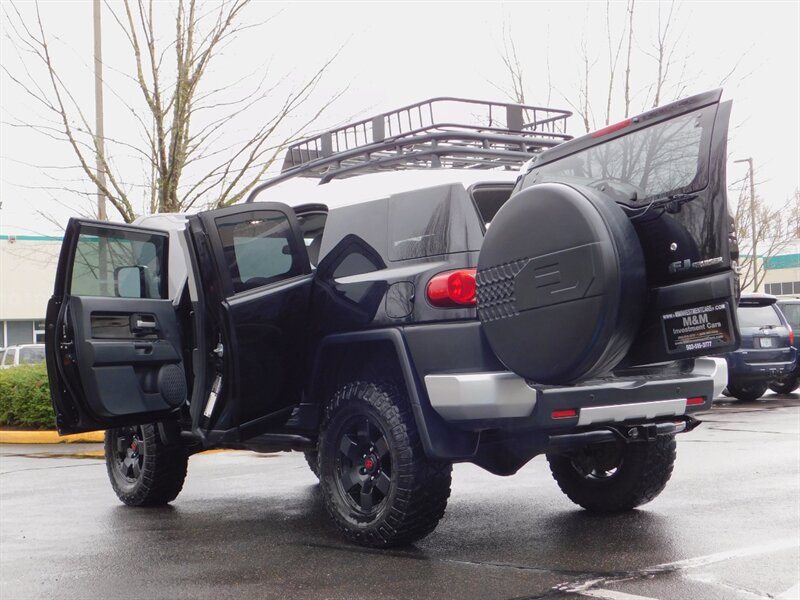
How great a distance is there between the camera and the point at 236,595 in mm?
4523

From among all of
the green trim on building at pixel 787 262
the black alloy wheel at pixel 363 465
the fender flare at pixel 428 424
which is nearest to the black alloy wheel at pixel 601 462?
the fender flare at pixel 428 424

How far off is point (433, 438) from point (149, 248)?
2.99 meters

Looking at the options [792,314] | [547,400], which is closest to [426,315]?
[547,400]

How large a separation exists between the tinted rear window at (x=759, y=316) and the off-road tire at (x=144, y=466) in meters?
11.6

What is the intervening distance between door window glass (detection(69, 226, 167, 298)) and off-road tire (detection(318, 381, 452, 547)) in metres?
1.99

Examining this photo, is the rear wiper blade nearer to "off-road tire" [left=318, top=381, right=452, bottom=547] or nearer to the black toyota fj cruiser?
the black toyota fj cruiser

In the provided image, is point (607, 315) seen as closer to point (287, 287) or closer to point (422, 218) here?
point (422, 218)

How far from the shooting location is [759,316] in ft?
54.3

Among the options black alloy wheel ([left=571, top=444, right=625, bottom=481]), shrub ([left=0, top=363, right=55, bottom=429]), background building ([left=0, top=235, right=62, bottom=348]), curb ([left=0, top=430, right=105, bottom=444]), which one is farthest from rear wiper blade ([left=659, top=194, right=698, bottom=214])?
background building ([left=0, top=235, right=62, bottom=348])

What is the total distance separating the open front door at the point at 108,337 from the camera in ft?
21.1

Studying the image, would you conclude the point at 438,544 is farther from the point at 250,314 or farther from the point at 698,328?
the point at 698,328

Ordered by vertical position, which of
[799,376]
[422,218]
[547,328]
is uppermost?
[422,218]

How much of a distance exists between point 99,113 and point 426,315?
35.9 ft

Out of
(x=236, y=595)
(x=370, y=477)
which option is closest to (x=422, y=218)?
(x=370, y=477)
